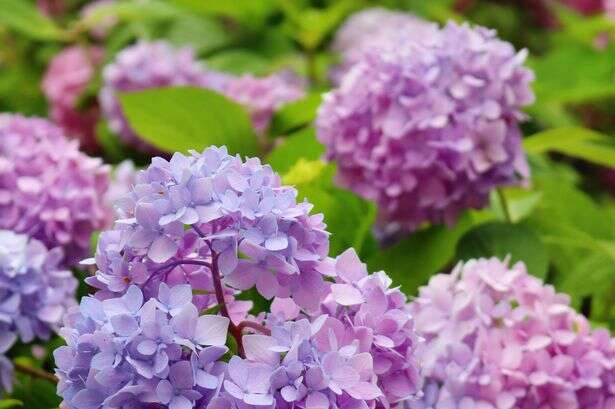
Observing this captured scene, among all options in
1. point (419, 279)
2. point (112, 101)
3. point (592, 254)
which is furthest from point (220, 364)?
point (112, 101)

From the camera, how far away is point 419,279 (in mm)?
874

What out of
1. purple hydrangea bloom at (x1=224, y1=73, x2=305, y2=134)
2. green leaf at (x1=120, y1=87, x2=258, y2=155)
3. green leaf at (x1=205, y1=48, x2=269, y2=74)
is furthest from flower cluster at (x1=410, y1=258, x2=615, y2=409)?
green leaf at (x1=205, y1=48, x2=269, y2=74)

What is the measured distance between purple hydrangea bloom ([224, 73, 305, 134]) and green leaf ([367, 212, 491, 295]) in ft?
1.24

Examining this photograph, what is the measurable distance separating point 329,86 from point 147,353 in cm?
114

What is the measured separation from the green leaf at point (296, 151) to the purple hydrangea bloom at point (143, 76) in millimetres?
337

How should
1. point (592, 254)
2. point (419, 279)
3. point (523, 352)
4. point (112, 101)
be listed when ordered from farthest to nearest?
point (112, 101), point (592, 254), point (419, 279), point (523, 352)

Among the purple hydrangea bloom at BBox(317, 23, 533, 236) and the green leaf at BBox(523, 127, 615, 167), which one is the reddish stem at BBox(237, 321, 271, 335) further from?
the green leaf at BBox(523, 127, 615, 167)

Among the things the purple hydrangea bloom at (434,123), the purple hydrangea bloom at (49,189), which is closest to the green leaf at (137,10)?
the purple hydrangea bloom at (49,189)

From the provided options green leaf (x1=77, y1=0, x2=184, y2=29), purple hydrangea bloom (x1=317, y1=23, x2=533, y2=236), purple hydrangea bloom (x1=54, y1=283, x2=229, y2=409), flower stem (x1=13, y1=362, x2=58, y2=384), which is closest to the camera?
purple hydrangea bloom (x1=54, y1=283, x2=229, y2=409)

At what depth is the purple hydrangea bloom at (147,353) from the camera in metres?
0.46

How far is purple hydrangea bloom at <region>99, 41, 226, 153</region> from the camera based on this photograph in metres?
1.34

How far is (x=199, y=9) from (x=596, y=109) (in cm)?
79

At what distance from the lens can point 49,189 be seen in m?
0.90

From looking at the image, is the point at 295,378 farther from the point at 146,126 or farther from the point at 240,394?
the point at 146,126
